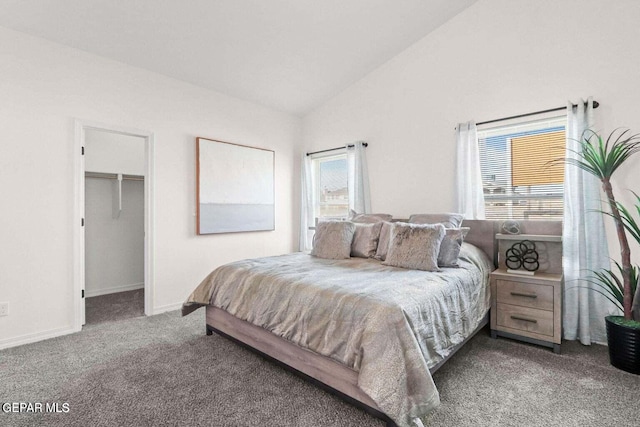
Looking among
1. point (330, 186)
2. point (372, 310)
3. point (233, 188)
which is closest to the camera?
point (372, 310)

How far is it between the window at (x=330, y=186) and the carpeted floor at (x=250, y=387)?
261cm

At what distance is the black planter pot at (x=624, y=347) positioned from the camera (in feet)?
7.01

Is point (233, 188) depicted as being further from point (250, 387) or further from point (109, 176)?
point (250, 387)

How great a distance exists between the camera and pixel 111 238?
4.47 metres

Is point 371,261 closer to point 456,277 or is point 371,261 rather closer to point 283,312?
point 456,277

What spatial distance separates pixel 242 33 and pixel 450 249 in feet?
9.42

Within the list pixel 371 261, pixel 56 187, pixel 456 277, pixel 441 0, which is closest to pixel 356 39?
pixel 441 0

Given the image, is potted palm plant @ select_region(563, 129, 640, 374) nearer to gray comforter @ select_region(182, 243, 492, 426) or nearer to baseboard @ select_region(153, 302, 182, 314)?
gray comforter @ select_region(182, 243, 492, 426)

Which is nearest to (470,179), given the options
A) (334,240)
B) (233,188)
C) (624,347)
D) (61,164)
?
(334,240)

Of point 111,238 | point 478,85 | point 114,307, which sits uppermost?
point 478,85

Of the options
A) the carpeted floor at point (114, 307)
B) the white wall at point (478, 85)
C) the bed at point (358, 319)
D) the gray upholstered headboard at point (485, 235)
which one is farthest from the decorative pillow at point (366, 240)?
the carpeted floor at point (114, 307)

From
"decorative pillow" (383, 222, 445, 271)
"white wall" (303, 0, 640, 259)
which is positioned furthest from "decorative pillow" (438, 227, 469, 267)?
"white wall" (303, 0, 640, 259)

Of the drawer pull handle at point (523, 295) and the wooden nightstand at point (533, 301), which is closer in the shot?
the wooden nightstand at point (533, 301)

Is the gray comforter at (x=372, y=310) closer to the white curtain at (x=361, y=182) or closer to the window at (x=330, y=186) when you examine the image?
the white curtain at (x=361, y=182)
